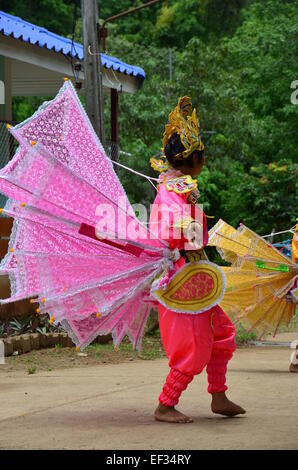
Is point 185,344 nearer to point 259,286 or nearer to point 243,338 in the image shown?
point 259,286

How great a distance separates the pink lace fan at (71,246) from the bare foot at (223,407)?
77 cm

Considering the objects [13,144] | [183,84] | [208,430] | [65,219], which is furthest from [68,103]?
[183,84]

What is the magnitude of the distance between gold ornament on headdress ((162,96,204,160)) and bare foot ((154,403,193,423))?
5.29 feet

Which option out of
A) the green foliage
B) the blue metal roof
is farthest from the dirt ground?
the green foliage

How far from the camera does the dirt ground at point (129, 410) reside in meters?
5.73

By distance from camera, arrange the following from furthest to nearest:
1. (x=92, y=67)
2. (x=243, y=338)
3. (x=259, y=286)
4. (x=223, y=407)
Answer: (x=243, y=338)
(x=92, y=67)
(x=259, y=286)
(x=223, y=407)

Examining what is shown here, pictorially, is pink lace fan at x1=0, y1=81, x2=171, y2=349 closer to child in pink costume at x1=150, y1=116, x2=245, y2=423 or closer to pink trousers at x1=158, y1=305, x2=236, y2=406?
child in pink costume at x1=150, y1=116, x2=245, y2=423

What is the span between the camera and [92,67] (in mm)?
13242

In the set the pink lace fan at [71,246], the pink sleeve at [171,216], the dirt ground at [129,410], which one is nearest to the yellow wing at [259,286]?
the dirt ground at [129,410]

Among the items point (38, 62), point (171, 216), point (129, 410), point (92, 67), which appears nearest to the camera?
point (171, 216)

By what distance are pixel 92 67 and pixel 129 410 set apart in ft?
22.7

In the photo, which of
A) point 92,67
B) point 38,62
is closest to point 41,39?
point 38,62

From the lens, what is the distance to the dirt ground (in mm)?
5730

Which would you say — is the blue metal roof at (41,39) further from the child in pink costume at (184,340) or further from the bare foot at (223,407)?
the bare foot at (223,407)
